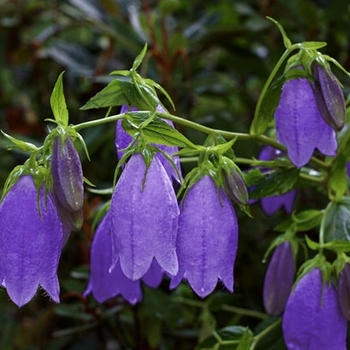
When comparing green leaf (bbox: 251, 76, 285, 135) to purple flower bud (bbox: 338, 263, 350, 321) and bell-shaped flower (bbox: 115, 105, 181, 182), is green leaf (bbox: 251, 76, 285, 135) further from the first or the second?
purple flower bud (bbox: 338, 263, 350, 321)

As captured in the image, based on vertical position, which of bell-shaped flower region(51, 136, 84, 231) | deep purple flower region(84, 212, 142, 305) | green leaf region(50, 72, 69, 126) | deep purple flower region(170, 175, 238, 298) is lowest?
deep purple flower region(84, 212, 142, 305)

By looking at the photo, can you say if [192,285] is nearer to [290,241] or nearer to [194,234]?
[194,234]

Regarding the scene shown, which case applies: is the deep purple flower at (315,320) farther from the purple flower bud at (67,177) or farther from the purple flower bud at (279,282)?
the purple flower bud at (67,177)

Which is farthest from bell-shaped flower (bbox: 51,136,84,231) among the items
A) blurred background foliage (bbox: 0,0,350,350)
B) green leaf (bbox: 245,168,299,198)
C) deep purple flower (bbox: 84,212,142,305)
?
blurred background foliage (bbox: 0,0,350,350)

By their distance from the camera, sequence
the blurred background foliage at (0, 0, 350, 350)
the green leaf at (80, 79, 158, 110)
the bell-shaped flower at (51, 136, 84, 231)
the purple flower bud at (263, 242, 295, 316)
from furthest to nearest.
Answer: the blurred background foliage at (0, 0, 350, 350)
the purple flower bud at (263, 242, 295, 316)
the green leaf at (80, 79, 158, 110)
the bell-shaped flower at (51, 136, 84, 231)

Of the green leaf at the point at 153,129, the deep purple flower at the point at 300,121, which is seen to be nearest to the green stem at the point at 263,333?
the deep purple flower at the point at 300,121

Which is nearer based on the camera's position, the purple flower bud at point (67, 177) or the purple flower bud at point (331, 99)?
the purple flower bud at point (67, 177)
